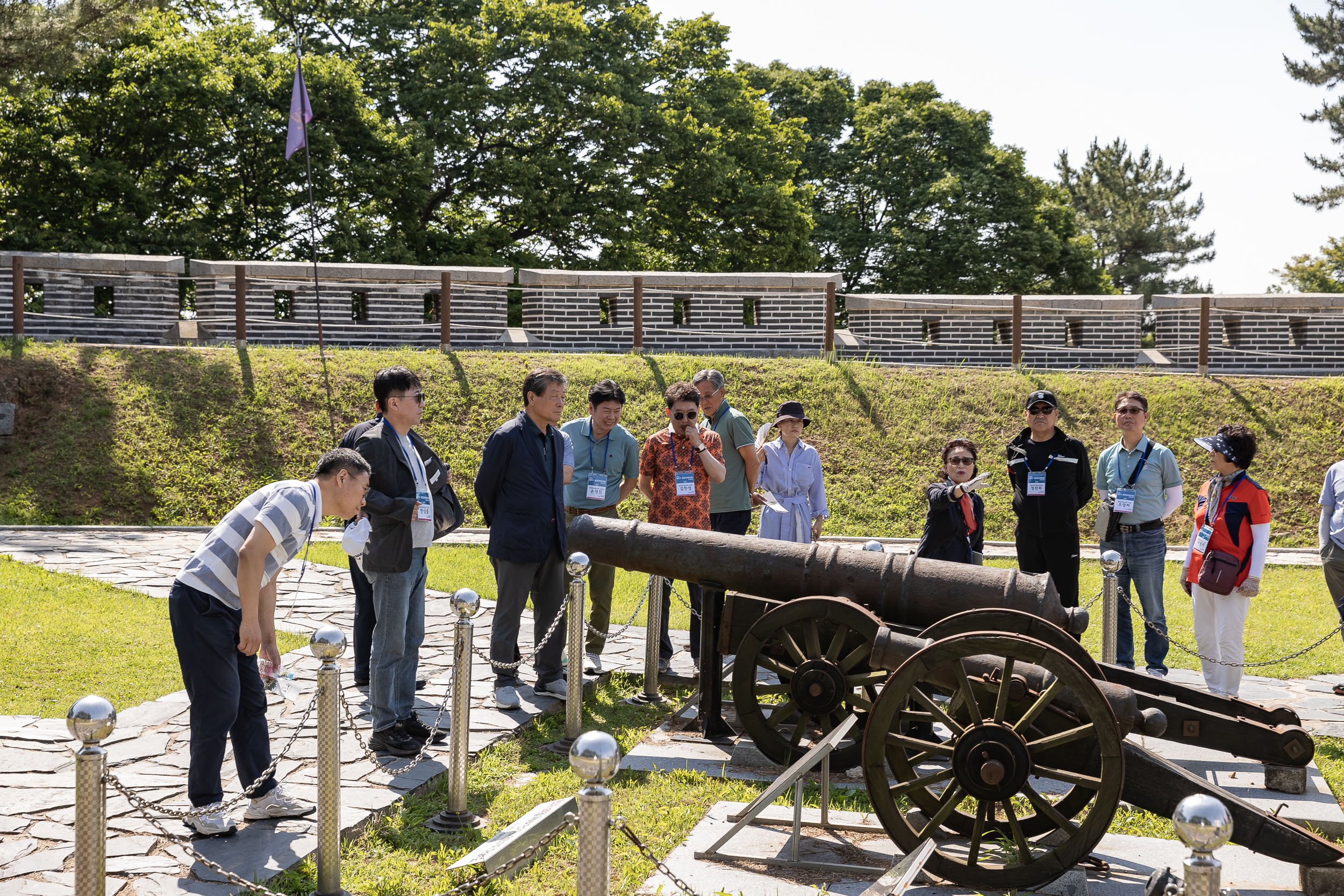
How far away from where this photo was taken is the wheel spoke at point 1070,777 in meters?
3.84

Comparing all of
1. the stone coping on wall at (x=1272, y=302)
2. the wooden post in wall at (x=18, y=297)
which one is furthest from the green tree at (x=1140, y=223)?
the wooden post in wall at (x=18, y=297)

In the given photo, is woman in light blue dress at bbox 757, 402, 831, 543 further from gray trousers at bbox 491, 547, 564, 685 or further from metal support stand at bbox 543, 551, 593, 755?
metal support stand at bbox 543, 551, 593, 755

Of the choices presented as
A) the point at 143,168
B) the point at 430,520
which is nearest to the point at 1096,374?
the point at 430,520

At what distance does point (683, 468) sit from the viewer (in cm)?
666

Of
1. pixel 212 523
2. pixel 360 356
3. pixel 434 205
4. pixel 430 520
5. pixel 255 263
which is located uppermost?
pixel 434 205

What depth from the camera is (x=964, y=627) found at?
451 cm

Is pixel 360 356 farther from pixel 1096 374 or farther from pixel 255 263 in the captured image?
pixel 1096 374

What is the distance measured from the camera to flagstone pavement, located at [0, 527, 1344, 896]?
12.6 ft

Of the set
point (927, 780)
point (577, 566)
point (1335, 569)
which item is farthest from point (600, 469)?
point (1335, 569)

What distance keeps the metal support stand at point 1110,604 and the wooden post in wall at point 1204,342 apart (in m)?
12.8

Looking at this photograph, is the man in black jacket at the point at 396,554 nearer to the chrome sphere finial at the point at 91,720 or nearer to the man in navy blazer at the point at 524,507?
the man in navy blazer at the point at 524,507

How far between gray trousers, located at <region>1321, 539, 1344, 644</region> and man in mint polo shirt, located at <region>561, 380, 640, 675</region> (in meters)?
4.42

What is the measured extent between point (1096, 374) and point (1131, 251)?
1072 inches

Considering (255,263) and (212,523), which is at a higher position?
(255,263)
